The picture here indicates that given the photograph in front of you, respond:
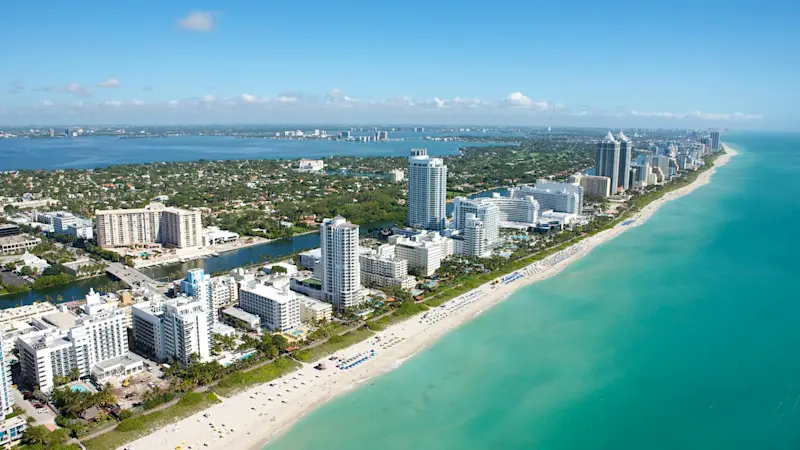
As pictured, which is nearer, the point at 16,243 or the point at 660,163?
the point at 16,243

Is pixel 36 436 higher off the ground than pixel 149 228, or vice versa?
pixel 149 228

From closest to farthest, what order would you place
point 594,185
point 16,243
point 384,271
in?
point 384,271 → point 16,243 → point 594,185

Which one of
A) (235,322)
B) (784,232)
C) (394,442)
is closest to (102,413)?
(235,322)

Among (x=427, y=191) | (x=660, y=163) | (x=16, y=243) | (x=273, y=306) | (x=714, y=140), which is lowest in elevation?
(x=273, y=306)

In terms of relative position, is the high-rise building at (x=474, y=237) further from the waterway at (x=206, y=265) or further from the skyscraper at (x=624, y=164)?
the skyscraper at (x=624, y=164)

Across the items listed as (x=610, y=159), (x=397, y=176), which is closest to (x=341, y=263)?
(x=397, y=176)

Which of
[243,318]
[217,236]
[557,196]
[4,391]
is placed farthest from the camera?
[557,196]

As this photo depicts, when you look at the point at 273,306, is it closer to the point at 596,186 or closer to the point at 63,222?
the point at 63,222
